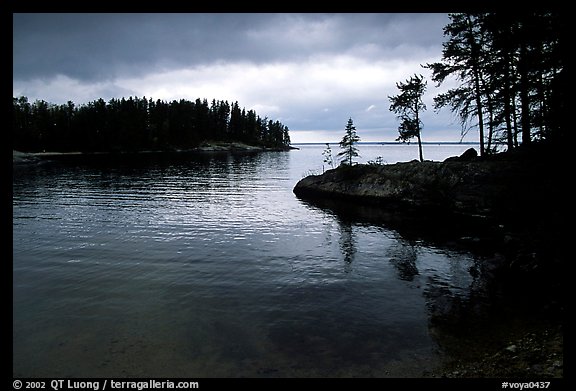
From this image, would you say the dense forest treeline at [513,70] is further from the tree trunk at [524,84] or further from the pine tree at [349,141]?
the pine tree at [349,141]

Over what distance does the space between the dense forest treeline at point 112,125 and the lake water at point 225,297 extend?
12274cm

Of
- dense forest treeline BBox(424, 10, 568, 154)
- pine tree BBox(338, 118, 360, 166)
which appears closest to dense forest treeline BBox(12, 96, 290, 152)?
pine tree BBox(338, 118, 360, 166)

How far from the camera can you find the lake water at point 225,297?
25.6 feet

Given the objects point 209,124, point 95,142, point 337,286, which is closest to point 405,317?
point 337,286

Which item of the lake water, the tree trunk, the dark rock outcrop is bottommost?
the lake water

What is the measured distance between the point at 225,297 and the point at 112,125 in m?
144

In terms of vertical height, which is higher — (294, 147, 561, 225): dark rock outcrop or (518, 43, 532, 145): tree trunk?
(518, 43, 532, 145): tree trunk

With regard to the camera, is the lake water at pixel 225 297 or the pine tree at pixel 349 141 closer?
the lake water at pixel 225 297

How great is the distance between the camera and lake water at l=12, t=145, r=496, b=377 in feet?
25.6

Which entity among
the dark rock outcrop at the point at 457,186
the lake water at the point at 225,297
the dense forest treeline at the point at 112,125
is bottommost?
the lake water at the point at 225,297

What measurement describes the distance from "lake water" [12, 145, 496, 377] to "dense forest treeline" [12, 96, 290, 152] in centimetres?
12274

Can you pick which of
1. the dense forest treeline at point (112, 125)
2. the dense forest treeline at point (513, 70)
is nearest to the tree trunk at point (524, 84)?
the dense forest treeline at point (513, 70)

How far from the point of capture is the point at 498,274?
43.8 feet

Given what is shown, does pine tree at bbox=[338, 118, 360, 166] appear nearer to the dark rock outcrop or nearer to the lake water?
the dark rock outcrop
